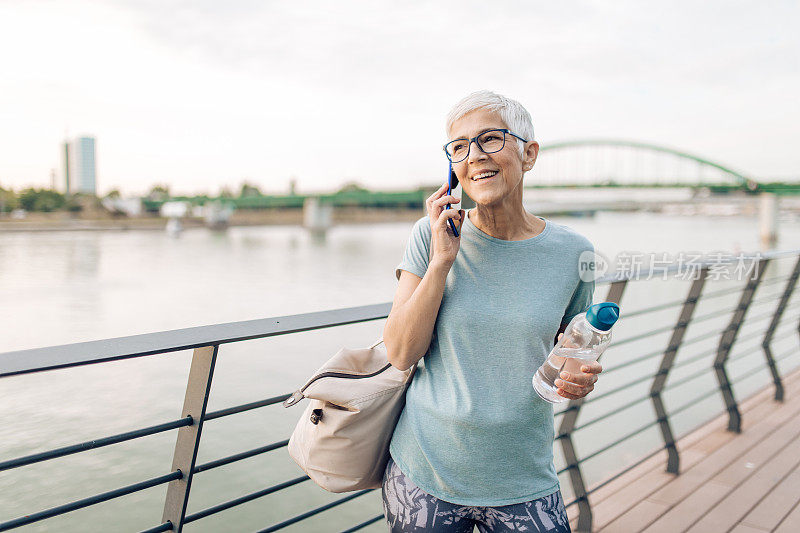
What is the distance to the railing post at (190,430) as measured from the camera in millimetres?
1112

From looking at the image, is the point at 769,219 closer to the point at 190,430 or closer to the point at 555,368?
the point at 555,368

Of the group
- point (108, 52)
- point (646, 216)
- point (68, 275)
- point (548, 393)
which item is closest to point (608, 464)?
point (548, 393)

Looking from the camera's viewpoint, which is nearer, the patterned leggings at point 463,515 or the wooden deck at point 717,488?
the patterned leggings at point 463,515

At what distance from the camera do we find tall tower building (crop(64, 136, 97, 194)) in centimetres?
6091

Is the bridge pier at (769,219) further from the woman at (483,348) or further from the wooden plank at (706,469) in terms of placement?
the woman at (483,348)

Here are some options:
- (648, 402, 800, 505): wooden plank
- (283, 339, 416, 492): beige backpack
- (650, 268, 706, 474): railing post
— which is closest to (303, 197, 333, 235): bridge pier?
(648, 402, 800, 505): wooden plank

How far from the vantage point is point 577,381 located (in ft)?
3.26

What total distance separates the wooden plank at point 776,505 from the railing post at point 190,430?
72.4 inches

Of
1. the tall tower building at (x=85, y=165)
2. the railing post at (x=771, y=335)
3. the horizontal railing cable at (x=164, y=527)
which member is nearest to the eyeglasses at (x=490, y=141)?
the horizontal railing cable at (x=164, y=527)

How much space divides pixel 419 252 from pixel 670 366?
181 cm

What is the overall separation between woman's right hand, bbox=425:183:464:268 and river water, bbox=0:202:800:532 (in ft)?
7.24

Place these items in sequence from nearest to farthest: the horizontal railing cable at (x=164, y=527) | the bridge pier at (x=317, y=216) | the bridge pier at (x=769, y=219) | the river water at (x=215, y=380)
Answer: the horizontal railing cable at (x=164, y=527) < the river water at (x=215, y=380) < the bridge pier at (x=769, y=219) < the bridge pier at (x=317, y=216)

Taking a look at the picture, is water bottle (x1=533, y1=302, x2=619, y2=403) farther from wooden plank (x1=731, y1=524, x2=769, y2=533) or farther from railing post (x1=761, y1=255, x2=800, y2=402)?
railing post (x1=761, y1=255, x2=800, y2=402)

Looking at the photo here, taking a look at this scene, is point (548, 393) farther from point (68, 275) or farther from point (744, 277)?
point (68, 275)
